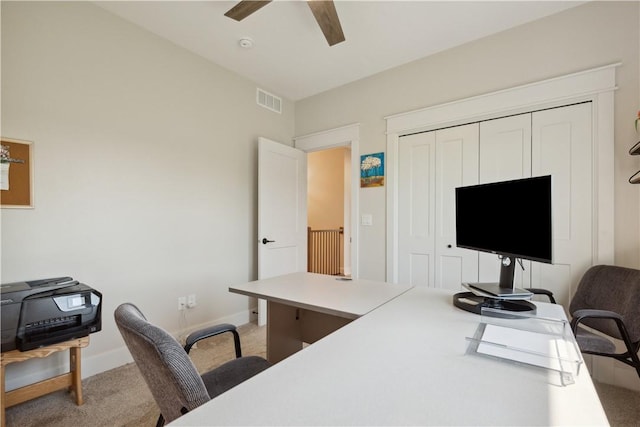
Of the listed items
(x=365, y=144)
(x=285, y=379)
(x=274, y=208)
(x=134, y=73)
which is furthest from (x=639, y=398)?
(x=134, y=73)

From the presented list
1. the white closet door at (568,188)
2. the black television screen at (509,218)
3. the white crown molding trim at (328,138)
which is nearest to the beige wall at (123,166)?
the white crown molding trim at (328,138)

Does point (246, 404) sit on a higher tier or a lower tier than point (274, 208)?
lower

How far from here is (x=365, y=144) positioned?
11.4 feet

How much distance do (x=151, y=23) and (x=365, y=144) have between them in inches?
90.9

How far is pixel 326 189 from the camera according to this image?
6.88 meters

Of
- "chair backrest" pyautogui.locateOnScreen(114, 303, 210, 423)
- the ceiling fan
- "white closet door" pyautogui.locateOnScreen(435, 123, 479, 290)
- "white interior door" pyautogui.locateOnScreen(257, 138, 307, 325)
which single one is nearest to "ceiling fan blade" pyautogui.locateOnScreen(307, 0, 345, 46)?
the ceiling fan

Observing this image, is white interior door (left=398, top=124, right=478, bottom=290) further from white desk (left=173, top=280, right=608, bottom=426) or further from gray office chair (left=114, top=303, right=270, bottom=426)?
gray office chair (left=114, top=303, right=270, bottom=426)

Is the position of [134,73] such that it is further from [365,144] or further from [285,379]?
[285,379]

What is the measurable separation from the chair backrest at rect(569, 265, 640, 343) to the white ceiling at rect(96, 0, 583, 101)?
2040 mm

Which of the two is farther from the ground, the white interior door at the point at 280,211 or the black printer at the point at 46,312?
the white interior door at the point at 280,211

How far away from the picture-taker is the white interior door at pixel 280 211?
11.3 ft

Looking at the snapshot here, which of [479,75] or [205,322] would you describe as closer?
[479,75]

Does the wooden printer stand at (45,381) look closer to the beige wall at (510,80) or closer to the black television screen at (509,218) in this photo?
the black television screen at (509,218)

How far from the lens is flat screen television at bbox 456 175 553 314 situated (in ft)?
3.96
